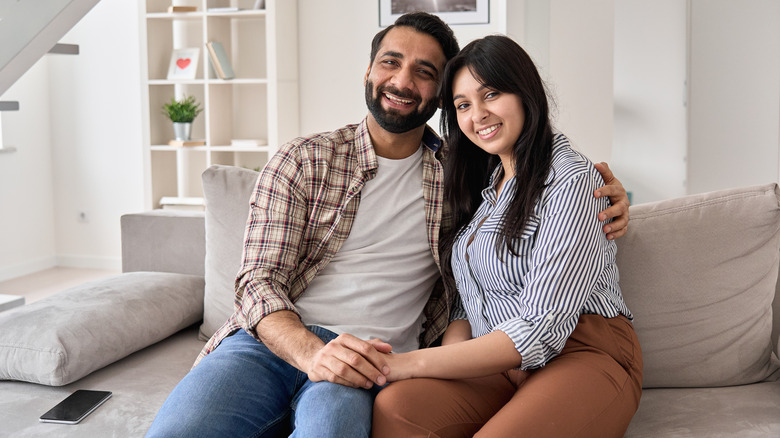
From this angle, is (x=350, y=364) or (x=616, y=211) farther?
(x=616, y=211)

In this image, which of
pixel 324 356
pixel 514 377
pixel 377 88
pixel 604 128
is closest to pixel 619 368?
pixel 514 377

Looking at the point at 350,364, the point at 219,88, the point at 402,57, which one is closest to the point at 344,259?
the point at 350,364

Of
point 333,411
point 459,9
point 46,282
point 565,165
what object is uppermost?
point 459,9

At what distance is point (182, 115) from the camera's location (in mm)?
4535

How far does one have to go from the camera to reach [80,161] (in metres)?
5.11

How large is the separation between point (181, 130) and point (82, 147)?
98cm

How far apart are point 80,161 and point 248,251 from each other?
393 cm

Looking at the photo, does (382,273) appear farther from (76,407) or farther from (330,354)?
(76,407)

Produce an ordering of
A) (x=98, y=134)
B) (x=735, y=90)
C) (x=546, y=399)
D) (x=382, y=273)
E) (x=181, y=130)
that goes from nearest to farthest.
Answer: (x=546, y=399)
(x=382, y=273)
(x=735, y=90)
(x=181, y=130)
(x=98, y=134)

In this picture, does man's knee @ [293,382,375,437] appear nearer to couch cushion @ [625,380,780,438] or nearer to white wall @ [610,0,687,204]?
couch cushion @ [625,380,780,438]

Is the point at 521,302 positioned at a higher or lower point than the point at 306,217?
lower

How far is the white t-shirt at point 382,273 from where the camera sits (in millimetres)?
1646

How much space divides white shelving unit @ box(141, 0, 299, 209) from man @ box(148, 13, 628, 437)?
2.71 meters

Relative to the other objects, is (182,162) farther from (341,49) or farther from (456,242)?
(456,242)
